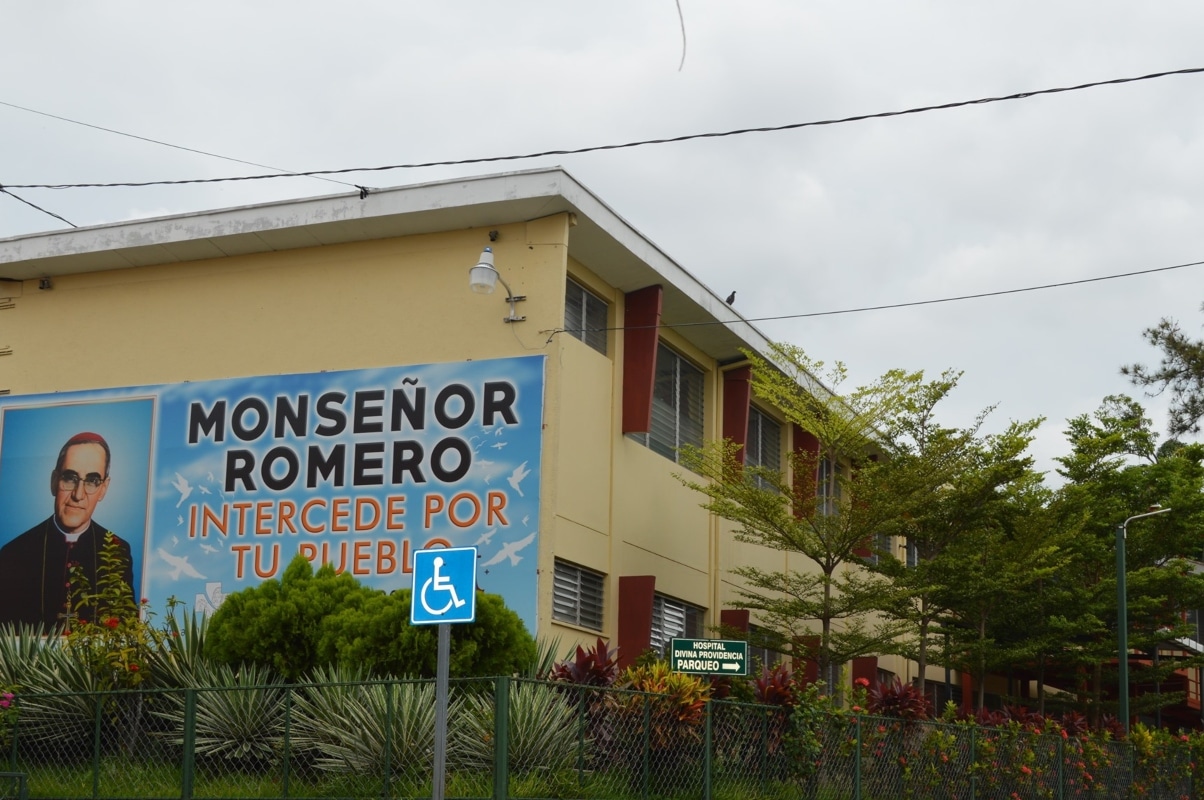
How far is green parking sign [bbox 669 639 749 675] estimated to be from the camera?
629 inches

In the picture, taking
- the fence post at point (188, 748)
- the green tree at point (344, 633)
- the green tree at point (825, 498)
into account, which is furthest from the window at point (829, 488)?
the fence post at point (188, 748)

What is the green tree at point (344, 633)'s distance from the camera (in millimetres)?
17359

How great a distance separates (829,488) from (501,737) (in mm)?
18101

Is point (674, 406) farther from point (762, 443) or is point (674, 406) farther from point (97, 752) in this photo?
point (97, 752)

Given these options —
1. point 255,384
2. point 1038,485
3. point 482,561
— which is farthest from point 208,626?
point 1038,485

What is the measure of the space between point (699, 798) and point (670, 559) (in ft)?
35.3

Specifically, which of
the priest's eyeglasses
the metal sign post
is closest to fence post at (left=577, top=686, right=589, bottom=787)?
the metal sign post

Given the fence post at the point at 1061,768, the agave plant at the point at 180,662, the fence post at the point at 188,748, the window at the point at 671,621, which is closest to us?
the fence post at the point at 188,748

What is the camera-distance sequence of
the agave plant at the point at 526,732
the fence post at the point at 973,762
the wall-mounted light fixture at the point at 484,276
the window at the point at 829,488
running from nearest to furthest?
1. the agave plant at the point at 526,732
2. the fence post at the point at 973,762
3. the wall-mounted light fixture at the point at 484,276
4. the window at the point at 829,488

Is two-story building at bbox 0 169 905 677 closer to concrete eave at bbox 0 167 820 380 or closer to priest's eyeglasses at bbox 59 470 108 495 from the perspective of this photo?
concrete eave at bbox 0 167 820 380

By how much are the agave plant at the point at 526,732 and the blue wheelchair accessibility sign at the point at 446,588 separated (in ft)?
16.0

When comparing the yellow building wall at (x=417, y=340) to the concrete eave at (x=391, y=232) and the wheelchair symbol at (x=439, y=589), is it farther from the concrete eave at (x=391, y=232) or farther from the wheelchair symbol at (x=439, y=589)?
the wheelchair symbol at (x=439, y=589)

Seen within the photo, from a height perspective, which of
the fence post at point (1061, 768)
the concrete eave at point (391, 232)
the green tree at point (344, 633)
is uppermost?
the concrete eave at point (391, 232)

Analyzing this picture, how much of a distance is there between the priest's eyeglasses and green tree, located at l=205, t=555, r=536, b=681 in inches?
291
